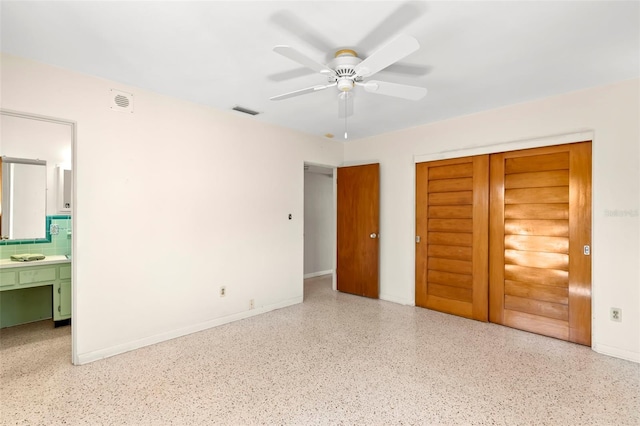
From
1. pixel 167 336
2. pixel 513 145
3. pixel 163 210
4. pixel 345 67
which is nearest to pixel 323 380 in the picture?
pixel 167 336

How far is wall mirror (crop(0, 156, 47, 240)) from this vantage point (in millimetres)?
3486

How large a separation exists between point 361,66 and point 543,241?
2757mm

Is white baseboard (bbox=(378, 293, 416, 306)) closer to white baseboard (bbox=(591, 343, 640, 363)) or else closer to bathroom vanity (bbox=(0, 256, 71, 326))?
white baseboard (bbox=(591, 343, 640, 363))

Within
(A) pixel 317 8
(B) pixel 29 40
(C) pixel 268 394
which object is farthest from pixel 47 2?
(C) pixel 268 394

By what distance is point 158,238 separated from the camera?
3.16 metres

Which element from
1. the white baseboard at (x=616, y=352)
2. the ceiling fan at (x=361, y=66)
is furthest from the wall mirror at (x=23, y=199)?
→ the white baseboard at (x=616, y=352)

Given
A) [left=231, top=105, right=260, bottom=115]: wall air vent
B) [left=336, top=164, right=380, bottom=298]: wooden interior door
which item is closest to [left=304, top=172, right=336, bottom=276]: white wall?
[left=336, top=164, right=380, bottom=298]: wooden interior door

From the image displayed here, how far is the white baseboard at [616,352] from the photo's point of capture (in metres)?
2.79

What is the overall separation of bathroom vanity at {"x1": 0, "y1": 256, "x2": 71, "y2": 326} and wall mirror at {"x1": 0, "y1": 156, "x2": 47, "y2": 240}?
35cm

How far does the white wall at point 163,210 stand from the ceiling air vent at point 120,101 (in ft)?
0.14

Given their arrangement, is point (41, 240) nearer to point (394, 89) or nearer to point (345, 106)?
point (345, 106)

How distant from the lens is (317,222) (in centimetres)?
656

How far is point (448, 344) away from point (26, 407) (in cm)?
337

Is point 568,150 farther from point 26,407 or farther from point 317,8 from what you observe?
point 26,407
